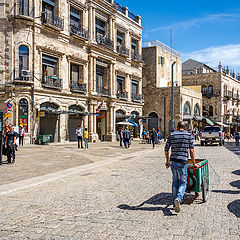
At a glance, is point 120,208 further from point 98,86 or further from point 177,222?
point 98,86

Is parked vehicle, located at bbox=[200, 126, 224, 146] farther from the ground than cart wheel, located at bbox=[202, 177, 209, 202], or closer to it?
farther from the ground

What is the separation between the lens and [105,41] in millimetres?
32156

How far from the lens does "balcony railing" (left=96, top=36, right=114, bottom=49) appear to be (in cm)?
3136

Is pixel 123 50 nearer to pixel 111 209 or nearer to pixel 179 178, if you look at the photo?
pixel 179 178

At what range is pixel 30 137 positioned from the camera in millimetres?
23625

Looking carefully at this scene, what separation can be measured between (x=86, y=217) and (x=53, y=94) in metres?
21.0

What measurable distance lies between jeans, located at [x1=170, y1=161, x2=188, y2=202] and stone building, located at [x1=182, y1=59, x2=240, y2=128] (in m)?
52.4

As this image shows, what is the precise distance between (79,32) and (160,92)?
A: 19.3 m

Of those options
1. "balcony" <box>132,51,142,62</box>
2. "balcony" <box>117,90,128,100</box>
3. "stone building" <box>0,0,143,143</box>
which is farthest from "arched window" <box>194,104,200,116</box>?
"balcony" <box>117,90,128,100</box>

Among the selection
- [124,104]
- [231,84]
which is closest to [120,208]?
[124,104]

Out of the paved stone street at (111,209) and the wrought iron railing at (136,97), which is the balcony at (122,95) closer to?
the wrought iron railing at (136,97)

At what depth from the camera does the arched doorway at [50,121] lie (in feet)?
82.4

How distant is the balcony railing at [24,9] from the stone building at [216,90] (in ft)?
136

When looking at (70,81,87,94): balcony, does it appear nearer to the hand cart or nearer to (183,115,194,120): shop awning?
(183,115,194,120): shop awning
